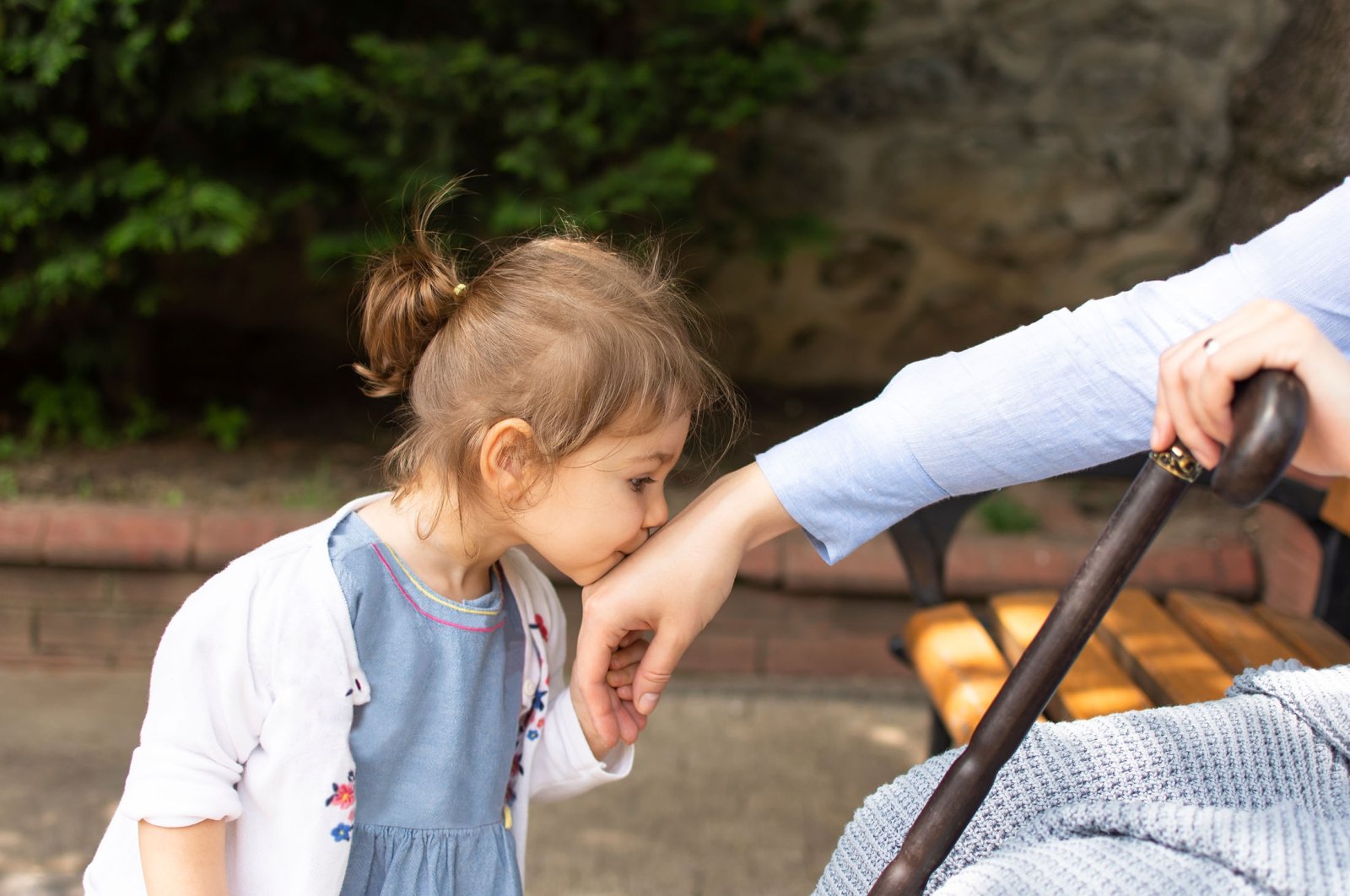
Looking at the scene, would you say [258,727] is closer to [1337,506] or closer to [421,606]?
[421,606]

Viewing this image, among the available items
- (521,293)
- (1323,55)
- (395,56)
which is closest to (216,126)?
(395,56)

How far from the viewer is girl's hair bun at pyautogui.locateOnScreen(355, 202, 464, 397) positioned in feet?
4.65

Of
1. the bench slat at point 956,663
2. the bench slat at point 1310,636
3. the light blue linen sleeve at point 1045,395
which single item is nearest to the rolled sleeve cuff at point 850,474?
the light blue linen sleeve at point 1045,395

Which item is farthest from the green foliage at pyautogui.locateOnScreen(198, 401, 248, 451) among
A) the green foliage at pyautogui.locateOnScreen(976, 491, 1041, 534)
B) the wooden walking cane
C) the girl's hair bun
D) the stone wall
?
the wooden walking cane

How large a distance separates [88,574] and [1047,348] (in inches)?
101

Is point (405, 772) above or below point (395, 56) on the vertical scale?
below

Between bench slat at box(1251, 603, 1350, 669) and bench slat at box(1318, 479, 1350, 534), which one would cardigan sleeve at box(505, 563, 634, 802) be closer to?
bench slat at box(1251, 603, 1350, 669)

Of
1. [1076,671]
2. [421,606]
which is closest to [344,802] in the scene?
[421,606]

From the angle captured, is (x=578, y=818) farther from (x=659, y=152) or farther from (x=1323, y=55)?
(x=1323, y=55)

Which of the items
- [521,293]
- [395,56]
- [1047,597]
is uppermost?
[521,293]

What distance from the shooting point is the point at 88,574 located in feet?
10.2

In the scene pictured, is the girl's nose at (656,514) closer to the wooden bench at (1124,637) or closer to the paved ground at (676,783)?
the wooden bench at (1124,637)

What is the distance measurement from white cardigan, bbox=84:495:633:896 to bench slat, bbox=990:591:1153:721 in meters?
0.93

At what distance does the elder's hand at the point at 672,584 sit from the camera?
1.40 m
